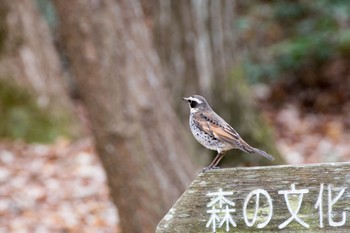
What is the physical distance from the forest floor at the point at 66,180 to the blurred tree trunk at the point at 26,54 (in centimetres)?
84

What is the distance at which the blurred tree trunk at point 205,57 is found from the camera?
8.39 m

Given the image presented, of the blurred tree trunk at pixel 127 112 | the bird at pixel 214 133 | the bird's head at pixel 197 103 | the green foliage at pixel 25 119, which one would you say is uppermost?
the green foliage at pixel 25 119

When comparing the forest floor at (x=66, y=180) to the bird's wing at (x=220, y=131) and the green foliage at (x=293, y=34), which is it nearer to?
the green foliage at (x=293, y=34)

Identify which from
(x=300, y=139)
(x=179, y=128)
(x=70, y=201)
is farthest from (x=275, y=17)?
(x=179, y=128)

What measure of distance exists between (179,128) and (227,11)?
105 inches

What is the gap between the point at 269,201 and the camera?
2854 millimetres

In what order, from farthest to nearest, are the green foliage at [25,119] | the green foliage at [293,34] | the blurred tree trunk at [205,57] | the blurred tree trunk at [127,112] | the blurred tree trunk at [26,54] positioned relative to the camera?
the green foliage at [293,34] < the blurred tree trunk at [26,54] < the green foliage at [25,119] < the blurred tree trunk at [205,57] < the blurred tree trunk at [127,112]

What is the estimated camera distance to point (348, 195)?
109 inches

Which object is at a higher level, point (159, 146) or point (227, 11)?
point (227, 11)

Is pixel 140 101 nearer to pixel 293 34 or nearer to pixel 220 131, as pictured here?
pixel 220 131

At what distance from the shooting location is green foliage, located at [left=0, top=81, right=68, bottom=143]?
1016 cm

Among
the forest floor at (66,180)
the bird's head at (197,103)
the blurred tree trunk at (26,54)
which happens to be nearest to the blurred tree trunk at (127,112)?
the forest floor at (66,180)

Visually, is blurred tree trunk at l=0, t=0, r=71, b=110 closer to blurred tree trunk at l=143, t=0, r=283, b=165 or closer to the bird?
blurred tree trunk at l=143, t=0, r=283, b=165

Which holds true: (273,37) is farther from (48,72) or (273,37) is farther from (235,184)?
(235,184)
